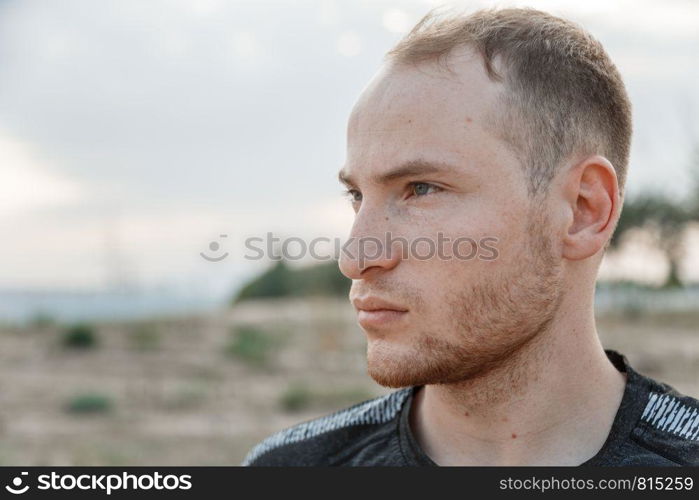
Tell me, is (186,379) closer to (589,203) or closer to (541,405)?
(541,405)

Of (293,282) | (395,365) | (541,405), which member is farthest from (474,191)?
(293,282)

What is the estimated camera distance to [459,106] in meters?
2.44

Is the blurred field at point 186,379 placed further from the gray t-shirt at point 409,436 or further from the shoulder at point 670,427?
the shoulder at point 670,427

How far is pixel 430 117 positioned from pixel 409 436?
1030 millimetres

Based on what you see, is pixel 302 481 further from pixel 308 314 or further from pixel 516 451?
pixel 308 314

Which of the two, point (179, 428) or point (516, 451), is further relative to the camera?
point (179, 428)

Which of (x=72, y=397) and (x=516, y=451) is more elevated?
(x=72, y=397)

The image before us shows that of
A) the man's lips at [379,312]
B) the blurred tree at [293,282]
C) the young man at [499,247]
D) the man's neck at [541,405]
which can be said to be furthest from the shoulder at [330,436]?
the blurred tree at [293,282]

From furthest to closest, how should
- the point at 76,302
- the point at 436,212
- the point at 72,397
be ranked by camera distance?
the point at 76,302, the point at 72,397, the point at 436,212

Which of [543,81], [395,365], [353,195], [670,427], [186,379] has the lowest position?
[670,427]

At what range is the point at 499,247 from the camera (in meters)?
2.42

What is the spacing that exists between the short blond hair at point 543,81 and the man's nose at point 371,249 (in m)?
0.44

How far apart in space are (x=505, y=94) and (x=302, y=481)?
1402 mm

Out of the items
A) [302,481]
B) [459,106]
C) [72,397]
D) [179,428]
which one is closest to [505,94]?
[459,106]
